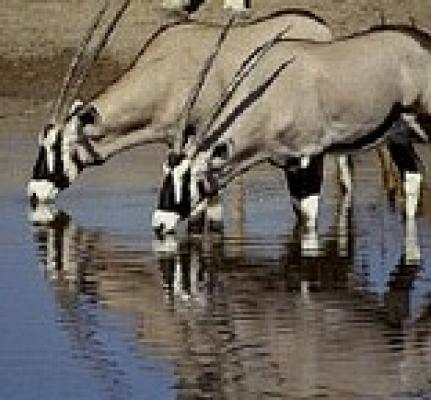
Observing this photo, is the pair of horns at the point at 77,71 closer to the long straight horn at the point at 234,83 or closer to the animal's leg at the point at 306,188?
the long straight horn at the point at 234,83

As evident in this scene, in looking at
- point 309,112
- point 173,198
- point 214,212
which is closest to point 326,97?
point 309,112

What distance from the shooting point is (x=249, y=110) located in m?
14.9

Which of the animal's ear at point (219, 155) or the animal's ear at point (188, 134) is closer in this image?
the animal's ear at point (219, 155)

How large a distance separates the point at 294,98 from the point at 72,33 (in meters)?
12.5

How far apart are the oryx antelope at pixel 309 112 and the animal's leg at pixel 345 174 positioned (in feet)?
3.21

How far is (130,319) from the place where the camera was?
448 inches

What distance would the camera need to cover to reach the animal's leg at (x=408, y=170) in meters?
15.5

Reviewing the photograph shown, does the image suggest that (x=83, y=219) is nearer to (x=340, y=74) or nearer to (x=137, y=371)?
(x=340, y=74)

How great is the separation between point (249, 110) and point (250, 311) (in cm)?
339

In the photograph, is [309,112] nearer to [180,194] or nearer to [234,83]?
[234,83]

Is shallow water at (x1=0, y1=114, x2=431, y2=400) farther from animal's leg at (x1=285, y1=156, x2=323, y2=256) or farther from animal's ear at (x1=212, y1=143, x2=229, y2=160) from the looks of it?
animal's ear at (x1=212, y1=143, x2=229, y2=160)

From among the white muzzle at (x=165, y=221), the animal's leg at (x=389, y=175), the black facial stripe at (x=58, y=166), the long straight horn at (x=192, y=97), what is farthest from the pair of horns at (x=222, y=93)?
the animal's leg at (x=389, y=175)

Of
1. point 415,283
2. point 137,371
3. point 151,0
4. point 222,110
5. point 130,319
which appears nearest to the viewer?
point 137,371

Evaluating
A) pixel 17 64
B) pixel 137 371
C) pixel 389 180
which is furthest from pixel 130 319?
pixel 17 64
